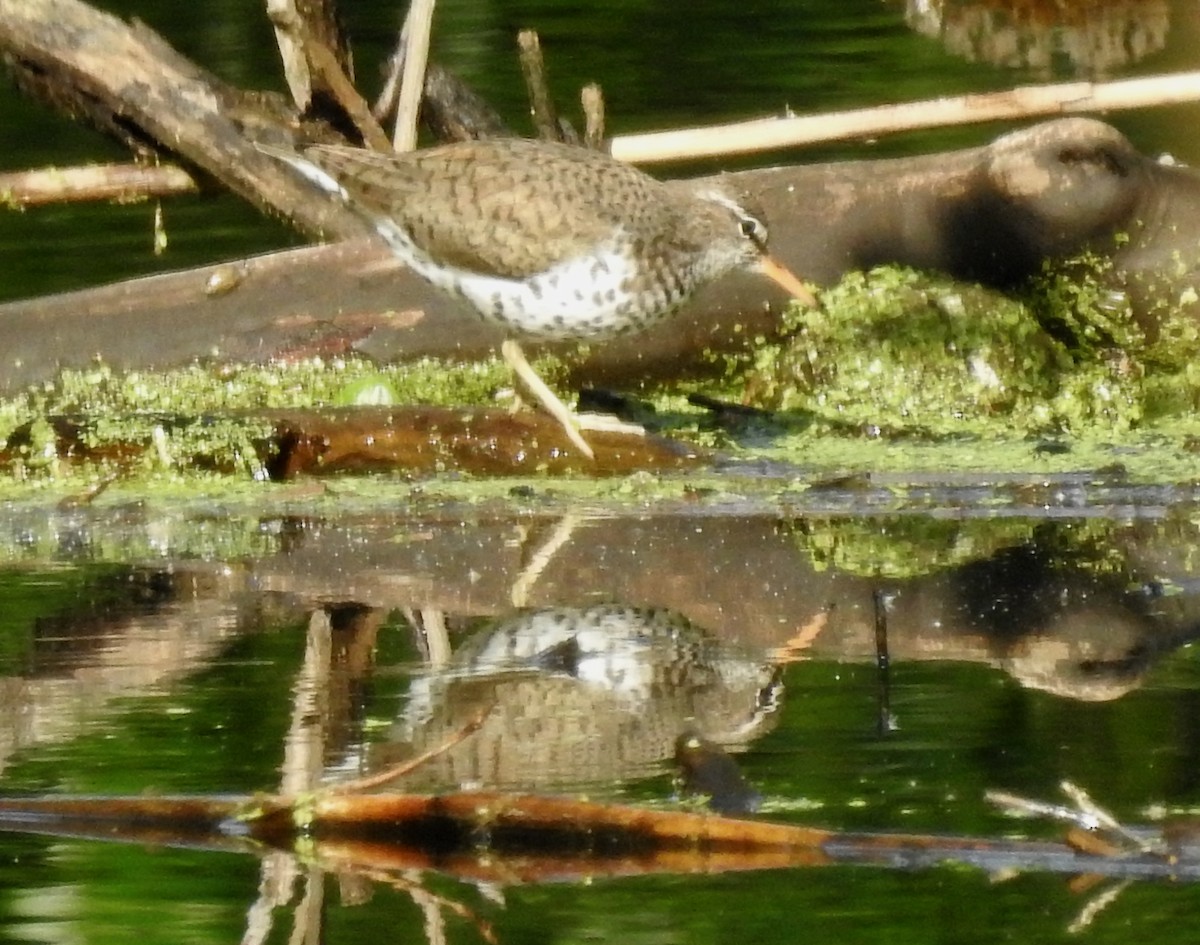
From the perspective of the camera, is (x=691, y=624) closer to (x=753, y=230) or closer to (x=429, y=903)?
(x=429, y=903)

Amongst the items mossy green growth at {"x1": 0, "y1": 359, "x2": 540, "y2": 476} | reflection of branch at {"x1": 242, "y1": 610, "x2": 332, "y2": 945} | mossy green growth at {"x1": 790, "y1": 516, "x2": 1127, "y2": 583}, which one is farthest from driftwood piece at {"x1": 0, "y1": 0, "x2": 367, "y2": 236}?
reflection of branch at {"x1": 242, "y1": 610, "x2": 332, "y2": 945}

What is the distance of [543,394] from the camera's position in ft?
24.2

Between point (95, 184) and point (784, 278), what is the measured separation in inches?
107

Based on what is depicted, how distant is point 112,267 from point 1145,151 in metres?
4.83

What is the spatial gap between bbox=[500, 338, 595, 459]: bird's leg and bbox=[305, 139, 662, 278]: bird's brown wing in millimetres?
404

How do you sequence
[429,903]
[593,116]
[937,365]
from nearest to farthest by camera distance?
1. [429,903]
2. [937,365]
3. [593,116]

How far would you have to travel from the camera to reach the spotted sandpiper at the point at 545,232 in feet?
23.7

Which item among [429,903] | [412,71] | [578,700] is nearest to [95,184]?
[412,71]

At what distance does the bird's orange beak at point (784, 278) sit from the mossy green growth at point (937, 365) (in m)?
0.34

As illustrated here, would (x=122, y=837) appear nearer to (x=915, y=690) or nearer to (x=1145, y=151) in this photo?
(x=915, y=690)

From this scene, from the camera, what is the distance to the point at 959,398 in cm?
802

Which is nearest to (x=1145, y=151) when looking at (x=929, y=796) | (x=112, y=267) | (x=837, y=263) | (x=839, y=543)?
(x=837, y=263)

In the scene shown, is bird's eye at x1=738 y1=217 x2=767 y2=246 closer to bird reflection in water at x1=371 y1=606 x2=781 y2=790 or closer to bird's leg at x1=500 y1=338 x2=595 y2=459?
bird's leg at x1=500 y1=338 x2=595 y2=459

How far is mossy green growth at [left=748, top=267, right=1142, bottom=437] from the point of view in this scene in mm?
7992
